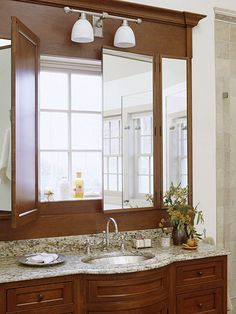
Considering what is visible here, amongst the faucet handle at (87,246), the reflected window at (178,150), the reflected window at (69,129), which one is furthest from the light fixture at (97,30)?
the faucet handle at (87,246)

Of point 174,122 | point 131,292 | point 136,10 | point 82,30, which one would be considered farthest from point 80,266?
point 136,10

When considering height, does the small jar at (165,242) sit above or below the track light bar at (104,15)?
below

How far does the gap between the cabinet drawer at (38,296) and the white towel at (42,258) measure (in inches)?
7.3

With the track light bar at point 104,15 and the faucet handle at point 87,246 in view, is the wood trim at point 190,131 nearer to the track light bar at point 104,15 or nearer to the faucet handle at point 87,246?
the track light bar at point 104,15

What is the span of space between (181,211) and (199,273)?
1.57 feet

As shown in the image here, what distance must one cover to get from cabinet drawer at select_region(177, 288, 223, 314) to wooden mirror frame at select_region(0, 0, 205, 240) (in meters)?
0.62

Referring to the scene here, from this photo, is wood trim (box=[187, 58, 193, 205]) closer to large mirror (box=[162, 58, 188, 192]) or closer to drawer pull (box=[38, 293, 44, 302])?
large mirror (box=[162, 58, 188, 192])

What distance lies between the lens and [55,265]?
2.64m

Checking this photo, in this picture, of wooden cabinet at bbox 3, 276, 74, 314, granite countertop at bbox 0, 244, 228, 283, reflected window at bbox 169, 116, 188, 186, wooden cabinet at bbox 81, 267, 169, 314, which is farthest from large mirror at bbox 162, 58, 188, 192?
wooden cabinet at bbox 3, 276, 74, 314

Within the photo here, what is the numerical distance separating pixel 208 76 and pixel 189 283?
1.68 m

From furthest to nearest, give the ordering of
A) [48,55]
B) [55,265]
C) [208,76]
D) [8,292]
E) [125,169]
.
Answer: [208,76] → [125,169] → [48,55] → [55,265] → [8,292]

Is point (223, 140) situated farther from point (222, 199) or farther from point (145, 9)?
point (145, 9)

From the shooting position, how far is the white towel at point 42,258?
2.64m

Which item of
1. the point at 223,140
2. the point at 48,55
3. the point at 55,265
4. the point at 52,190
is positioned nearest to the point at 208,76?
the point at 223,140
